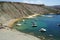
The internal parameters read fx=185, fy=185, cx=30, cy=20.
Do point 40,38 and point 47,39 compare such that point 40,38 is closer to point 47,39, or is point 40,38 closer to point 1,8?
point 47,39

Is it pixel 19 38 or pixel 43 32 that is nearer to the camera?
pixel 19 38

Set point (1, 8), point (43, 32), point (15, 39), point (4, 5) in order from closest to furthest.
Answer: point (15, 39) → point (43, 32) → point (1, 8) → point (4, 5)

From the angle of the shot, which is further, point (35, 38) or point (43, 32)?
point (43, 32)

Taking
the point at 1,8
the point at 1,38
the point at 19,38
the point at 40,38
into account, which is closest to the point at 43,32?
the point at 40,38

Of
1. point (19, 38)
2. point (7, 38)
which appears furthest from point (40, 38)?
point (7, 38)

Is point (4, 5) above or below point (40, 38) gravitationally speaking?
below

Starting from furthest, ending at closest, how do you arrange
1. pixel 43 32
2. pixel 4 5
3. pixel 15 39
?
pixel 4 5
pixel 43 32
pixel 15 39

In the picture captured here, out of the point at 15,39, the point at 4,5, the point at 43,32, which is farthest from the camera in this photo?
the point at 4,5

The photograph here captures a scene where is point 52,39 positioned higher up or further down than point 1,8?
higher up

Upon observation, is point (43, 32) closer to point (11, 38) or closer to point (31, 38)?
point (31, 38)
